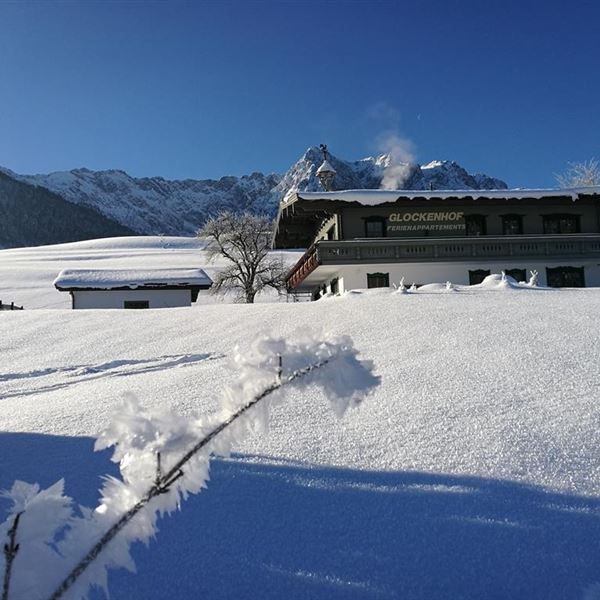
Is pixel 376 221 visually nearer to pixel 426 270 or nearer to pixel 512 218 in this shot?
pixel 426 270

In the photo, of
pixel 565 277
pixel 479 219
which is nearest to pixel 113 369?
pixel 479 219

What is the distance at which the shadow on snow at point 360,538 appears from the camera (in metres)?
2.61

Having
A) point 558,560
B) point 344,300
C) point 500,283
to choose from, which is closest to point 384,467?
point 558,560

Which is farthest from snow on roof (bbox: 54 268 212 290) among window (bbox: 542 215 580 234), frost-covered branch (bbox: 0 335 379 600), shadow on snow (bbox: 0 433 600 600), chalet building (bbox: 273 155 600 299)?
frost-covered branch (bbox: 0 335 379 600)

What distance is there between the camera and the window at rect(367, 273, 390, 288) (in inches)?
1023

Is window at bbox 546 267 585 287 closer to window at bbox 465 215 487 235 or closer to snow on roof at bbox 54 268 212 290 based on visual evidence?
window at bbox 465 215 487 235

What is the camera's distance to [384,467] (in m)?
3.83

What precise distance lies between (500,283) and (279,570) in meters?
15.7

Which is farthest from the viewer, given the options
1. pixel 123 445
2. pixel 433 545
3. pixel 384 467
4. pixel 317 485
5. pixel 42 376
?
pixel 42 376

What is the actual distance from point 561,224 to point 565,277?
2720mm

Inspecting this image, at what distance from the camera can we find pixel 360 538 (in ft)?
9.77

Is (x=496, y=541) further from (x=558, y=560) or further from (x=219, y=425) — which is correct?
(x=219, y=425)

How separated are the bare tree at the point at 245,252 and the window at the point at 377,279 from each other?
47.7 feet

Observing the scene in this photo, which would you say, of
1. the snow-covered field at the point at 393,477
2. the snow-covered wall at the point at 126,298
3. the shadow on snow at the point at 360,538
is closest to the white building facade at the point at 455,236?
the snow-covered wall at the point at 126,298
